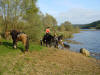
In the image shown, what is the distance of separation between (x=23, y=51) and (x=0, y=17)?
8.25 m

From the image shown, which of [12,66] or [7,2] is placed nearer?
[12,66]

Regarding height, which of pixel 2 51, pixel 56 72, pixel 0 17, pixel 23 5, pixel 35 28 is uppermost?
pixel 23 5

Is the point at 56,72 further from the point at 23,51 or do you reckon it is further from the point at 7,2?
the point at 7,2

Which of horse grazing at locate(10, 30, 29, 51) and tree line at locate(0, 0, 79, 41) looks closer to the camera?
horse grazing at locate(10, 30, 29, 51)

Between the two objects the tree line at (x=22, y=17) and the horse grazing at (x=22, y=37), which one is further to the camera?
the tree line at (x=22, y=17)

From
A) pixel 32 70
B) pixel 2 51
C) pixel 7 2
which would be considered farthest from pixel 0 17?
pixel 32 70

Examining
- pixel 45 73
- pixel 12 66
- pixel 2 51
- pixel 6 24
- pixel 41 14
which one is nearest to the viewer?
pixel 45 73

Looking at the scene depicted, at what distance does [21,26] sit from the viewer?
1661 cm

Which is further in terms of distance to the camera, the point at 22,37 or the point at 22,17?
the point at 22,17

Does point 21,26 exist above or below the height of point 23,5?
below

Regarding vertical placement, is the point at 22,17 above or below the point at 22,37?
above

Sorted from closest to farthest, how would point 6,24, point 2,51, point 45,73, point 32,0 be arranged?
point 45,73
point 2,51
point 6,24
point 32,0

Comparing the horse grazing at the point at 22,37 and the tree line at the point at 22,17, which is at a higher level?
the tree line at the point at 22,17

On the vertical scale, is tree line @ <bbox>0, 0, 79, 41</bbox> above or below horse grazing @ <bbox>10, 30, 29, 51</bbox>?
above
